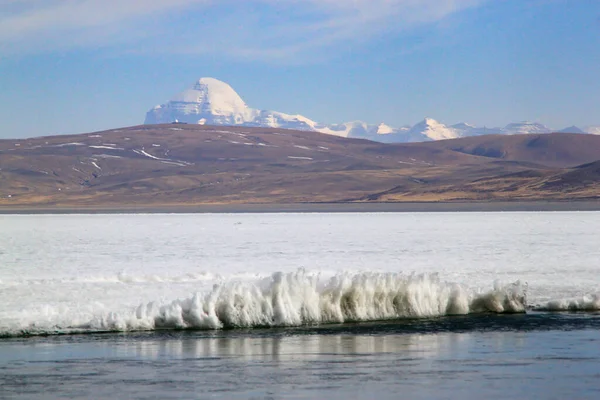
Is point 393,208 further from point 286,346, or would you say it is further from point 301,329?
point 286,346

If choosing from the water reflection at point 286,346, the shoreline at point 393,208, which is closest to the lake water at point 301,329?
the water reflection at point 286,346

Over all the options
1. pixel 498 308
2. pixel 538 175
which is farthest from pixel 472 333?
pixel 538 175

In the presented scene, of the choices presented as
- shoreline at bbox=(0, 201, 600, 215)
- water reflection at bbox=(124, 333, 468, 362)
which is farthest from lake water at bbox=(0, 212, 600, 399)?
shoreline at bbox=(0, 201, 600, 215)

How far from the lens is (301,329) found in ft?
52.7

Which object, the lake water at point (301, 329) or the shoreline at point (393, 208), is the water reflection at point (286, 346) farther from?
the shoreline at point (393, 208)

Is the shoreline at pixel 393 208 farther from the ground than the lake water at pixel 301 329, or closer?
farther from the ground

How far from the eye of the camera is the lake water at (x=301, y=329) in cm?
1112

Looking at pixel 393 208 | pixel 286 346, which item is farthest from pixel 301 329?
pixel 393 208

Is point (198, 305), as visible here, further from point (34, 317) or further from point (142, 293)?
point (142, 293)

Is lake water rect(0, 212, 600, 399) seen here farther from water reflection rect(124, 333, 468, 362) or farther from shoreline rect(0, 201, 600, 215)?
shoreline rect(0, 201, 600, 215)

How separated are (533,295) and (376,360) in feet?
26.6

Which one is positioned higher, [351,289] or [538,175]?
[538,175]

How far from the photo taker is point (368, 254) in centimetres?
3091

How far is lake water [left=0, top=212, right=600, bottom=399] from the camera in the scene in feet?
36.5
